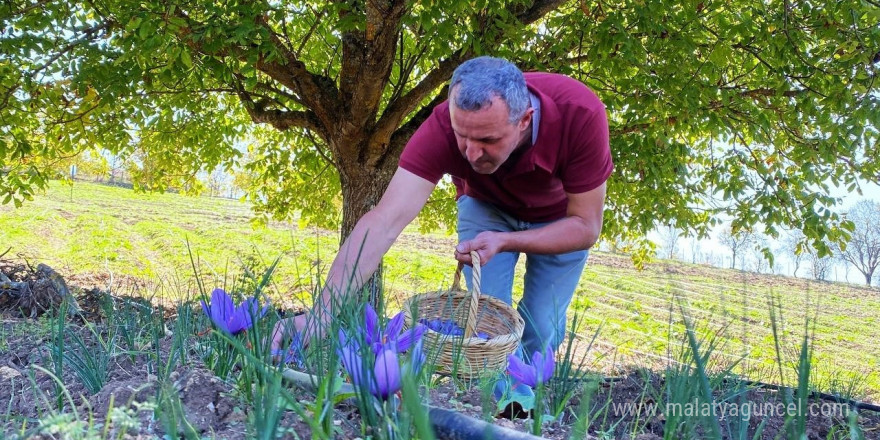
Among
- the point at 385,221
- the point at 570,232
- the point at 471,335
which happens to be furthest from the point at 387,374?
the point at 570,232

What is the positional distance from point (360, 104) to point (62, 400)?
5085 mm

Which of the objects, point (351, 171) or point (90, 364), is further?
point (351, 171)

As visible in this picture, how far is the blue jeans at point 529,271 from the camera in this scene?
3297 mm

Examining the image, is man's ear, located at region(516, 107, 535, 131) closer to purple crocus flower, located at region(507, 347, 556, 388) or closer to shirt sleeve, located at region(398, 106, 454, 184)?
shirt sleeve, located at region(398, 106, 454, 184)

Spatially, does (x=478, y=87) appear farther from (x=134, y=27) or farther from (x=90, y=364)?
(x=134, y=27)

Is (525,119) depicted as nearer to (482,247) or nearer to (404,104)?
(482,247)

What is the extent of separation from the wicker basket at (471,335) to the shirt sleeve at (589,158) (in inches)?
27.3

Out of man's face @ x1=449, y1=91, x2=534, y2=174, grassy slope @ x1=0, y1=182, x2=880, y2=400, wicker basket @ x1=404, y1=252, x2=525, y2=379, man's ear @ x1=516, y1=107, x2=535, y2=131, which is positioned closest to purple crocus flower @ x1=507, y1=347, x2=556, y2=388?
wicker basket @ x1=404, y1=252, x2=525, y2=379

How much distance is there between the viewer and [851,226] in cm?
586

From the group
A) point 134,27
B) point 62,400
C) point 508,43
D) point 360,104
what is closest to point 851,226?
point 508,43

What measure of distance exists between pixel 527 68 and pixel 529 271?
2619mm

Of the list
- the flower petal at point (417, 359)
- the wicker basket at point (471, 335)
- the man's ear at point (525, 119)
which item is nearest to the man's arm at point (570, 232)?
the wicker basket at point (471, 335)

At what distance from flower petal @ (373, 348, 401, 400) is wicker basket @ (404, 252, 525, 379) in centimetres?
38

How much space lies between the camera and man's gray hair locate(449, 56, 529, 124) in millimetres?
2211
